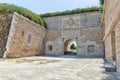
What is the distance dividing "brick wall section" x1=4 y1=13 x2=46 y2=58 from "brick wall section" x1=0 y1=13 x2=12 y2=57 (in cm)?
33

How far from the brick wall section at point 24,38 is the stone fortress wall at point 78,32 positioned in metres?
1.53

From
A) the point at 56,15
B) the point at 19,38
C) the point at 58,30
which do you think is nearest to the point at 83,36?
the point at 58,30

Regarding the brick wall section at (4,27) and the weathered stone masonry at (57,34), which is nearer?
the brick wall section at (4,27)

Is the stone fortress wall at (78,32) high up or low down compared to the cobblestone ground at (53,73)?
up

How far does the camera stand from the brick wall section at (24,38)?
10008 millimetres

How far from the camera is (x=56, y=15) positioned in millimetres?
16516

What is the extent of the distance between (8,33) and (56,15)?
7.79 metres

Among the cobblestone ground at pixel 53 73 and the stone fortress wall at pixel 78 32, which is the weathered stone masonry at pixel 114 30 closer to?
the cobblestone ground at pixel 53 73

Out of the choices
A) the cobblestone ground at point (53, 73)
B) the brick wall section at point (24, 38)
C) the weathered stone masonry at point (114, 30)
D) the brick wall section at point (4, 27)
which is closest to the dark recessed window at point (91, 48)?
the brick wall section at point (24, 38)

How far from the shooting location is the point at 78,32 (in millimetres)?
15086

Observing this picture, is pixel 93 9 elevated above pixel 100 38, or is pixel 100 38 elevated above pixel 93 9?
pixel 93 9

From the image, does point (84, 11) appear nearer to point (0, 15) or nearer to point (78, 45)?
point (78, 45)

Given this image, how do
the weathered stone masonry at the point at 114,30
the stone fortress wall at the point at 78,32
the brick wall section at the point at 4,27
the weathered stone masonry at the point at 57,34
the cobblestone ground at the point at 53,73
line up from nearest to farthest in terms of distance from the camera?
1. the cobblestone ground at the point at 53,73
2. the weathered stone masonry at the point at 114,30
3. the brick wall section at the point at 4,27
4. the weathered stone masonry at the point at 57,34
5. the stone fortress wall at the point at 78,32

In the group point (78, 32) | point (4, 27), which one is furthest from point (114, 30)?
point (78, 32)
